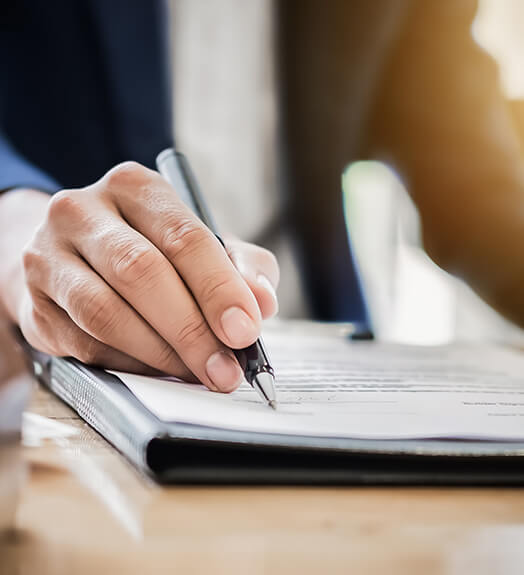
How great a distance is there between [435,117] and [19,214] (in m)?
0.90

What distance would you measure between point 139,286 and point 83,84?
0.78 m

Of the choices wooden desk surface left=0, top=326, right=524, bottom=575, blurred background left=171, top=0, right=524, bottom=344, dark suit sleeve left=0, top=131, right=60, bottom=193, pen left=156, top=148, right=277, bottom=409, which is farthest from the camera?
blurred background left=171, top=0, right=524, bottom=344

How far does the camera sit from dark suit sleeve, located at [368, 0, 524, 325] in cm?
92

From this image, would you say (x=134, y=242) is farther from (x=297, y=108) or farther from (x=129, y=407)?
(x=297, y=108)

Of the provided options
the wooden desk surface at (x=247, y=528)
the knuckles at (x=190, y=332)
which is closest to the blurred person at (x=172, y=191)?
the knuckles at (x=190, y=332)

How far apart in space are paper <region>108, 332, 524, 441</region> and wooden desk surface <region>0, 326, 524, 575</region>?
3 centimetres

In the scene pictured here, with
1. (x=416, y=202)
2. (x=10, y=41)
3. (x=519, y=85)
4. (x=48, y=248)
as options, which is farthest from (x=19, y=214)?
(x=519, y=85)

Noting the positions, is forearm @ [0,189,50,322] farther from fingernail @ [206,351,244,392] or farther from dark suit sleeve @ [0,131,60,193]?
fingernail @ [206,351,244,392]

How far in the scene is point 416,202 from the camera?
1133mm

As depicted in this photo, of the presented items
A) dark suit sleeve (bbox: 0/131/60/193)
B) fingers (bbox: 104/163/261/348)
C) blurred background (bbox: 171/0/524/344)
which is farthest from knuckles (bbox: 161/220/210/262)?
blurred background (bbox: 171/0/524/344)

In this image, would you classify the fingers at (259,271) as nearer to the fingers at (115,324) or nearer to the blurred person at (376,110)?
the fingers at (115,324)

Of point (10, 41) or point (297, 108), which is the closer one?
point (10, 41)

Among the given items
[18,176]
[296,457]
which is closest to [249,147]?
[18,176]

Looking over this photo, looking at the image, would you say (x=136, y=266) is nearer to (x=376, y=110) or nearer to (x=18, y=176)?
(x=18, y=176)
